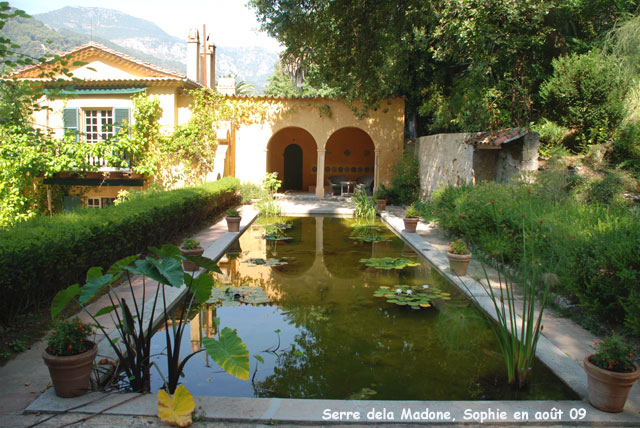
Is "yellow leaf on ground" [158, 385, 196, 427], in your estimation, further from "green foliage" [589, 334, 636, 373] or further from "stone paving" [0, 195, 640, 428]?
"green foliage" [589, 334, 636, 373]

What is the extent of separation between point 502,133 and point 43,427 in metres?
9.87

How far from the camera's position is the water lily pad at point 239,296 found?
569 cm

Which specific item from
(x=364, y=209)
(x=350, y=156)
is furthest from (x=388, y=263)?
(x=350, y=156)

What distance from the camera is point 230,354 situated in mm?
3170

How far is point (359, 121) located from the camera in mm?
16625

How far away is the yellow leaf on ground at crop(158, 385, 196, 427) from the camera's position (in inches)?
116

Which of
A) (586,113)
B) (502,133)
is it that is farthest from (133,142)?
(586,113)

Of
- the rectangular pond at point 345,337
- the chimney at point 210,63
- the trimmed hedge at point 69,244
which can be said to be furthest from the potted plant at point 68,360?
the chimney at point 210,63

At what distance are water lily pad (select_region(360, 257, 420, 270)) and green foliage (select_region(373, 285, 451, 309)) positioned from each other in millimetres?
1041

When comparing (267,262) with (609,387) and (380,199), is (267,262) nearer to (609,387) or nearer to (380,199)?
(609,387)

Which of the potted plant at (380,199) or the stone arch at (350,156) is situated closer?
the potted plant at (380,199)

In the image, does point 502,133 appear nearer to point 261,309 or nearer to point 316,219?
point 316,219

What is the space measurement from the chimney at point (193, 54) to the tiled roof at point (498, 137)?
35.5 ft

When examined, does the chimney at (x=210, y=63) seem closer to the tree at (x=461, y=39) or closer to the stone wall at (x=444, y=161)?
the tree at (x=461, y=39)
